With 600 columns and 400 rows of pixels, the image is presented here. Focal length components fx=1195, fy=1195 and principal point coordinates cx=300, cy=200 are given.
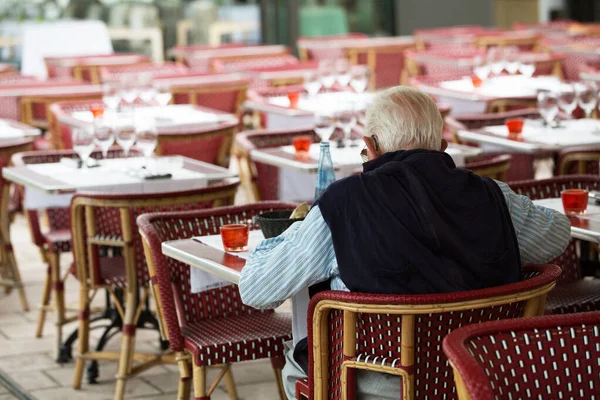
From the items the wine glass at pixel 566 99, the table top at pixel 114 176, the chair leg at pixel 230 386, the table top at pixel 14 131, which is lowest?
the chair leg at pixel 230 386

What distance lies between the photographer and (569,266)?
13.5 feet

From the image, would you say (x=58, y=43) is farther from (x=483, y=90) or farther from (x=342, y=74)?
(x=483, y=90)

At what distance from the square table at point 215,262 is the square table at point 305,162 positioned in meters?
1.40

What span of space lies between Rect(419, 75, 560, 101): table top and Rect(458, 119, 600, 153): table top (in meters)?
1.29

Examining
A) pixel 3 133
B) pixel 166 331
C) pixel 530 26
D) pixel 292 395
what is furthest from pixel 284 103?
pixel 530 26

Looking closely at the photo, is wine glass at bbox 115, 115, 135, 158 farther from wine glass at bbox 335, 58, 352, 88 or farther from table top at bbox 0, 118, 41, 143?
wine glass at bbox 335, 58, 352, 88

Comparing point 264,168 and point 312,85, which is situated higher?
point 312,85

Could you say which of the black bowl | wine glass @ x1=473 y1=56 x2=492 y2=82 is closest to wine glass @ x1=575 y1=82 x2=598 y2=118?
wine glass @ x1=473 y1=56 x2=492 y2=82

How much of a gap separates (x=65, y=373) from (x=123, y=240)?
3.05 ft

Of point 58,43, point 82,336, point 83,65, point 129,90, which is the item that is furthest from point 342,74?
point 82,336

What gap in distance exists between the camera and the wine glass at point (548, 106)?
19.4ft

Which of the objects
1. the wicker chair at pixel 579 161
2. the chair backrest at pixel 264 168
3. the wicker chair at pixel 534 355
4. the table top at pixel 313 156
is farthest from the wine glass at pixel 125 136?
the wicker chair at pixel 534 355

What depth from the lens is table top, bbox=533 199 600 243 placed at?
337cm

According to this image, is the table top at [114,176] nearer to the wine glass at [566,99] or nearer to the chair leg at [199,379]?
the chair leg at [199,379]
